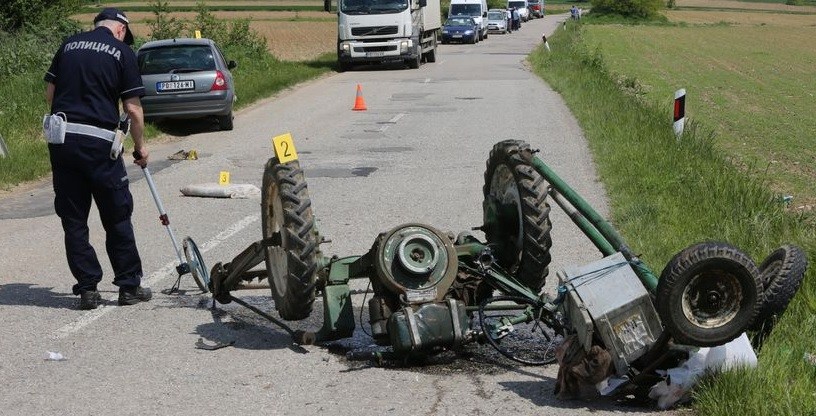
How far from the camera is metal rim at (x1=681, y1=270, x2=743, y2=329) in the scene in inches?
213

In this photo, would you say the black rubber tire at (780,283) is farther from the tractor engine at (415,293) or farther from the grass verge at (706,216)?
the tractor engine at (415,293)

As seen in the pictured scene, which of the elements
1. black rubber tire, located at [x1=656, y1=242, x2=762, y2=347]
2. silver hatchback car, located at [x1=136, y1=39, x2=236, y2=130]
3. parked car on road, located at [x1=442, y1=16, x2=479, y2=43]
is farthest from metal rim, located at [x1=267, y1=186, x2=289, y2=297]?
parked car on road, located at [x1=442, y1=16, x2=479, y2=43]

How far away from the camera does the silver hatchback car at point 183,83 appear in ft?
66.6

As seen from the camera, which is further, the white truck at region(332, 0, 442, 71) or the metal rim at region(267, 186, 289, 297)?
the white truck at region(332, 0, 442, 71)

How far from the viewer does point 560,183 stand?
6371mm

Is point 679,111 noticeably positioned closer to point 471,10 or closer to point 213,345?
point 213,345

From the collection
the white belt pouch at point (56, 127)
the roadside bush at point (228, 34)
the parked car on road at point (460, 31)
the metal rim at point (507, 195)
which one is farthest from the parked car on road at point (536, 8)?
the metal rim at point (507, 195)

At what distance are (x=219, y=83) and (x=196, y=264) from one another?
12490 millimetres

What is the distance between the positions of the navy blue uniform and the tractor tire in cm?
428

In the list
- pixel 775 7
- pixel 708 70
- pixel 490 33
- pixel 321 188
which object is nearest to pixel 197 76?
pixel 321 188

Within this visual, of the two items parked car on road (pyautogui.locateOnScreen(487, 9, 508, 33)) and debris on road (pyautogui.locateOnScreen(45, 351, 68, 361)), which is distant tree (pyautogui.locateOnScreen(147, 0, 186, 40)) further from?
parked car on road (pyautogui.locateOnScreen(487, 9, 508, 33))

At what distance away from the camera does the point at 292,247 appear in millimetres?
6586

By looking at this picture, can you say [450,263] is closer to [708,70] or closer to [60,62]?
[60,62]

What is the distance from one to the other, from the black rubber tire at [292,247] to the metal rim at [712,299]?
2.10 m
